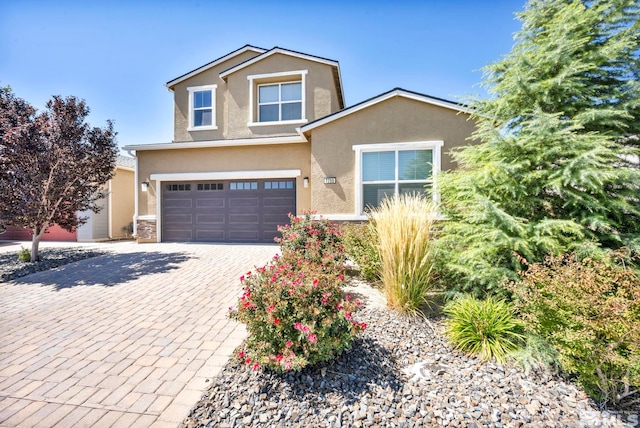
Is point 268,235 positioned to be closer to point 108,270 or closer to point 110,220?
point 108,270

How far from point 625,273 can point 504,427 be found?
6.09ft

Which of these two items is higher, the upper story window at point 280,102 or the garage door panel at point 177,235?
the upper story window at point 280,102

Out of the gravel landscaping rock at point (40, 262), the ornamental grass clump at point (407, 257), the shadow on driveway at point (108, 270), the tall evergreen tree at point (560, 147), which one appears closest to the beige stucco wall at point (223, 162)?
the gravel landscaping rock at point (40, 262)

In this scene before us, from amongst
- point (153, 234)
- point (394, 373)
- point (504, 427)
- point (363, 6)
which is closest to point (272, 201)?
point (153, 234)

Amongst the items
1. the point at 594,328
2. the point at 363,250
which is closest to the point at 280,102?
the point at 363,250

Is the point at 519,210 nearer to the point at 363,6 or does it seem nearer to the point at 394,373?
the point at 394,373

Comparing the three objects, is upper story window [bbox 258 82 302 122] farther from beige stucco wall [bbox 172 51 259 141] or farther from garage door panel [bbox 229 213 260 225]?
garage door panel [bbox 229 213 260 225]

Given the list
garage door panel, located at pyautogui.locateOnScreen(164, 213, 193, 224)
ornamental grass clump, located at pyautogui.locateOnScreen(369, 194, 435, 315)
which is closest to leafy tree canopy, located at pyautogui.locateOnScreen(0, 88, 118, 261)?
garage door panel, located at pyautogui.locateOnScreen(164, 213, 193, 224)

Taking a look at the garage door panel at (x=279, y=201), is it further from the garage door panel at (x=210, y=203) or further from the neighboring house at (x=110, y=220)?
the neighboring house at (x=110, y=220)

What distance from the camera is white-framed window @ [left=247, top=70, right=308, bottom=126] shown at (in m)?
10.6

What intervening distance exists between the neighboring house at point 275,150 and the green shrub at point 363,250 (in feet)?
7.47

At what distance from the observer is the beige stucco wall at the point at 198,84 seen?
37.5ft

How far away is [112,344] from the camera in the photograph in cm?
326

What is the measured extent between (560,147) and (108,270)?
9360mm
